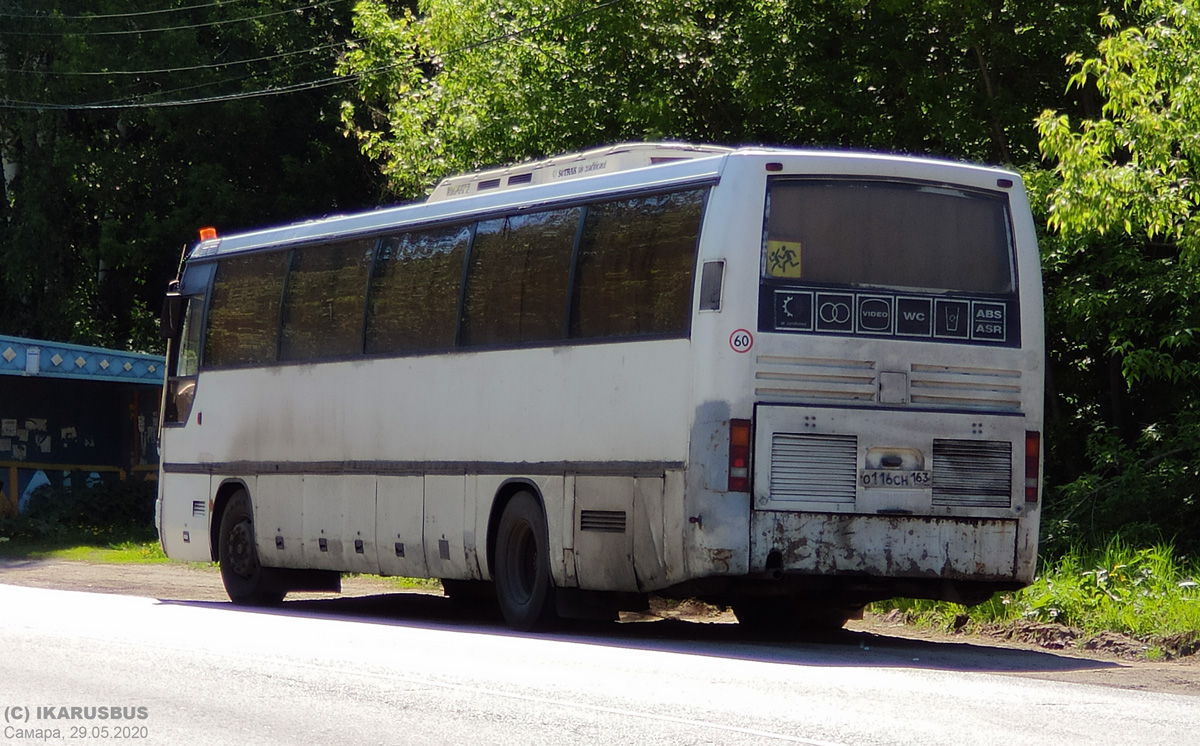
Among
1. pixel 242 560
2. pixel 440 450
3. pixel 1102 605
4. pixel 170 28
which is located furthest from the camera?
pixel 170 28

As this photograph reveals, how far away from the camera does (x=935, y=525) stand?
12289 mm

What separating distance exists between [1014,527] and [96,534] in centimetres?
2091

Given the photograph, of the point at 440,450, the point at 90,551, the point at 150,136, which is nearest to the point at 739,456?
the point at 440,450

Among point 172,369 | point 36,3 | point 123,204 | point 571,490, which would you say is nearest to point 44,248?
point 123,204

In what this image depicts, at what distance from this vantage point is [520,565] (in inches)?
549

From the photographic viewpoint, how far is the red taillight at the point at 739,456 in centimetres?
1184

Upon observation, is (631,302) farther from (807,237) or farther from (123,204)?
(123,204)

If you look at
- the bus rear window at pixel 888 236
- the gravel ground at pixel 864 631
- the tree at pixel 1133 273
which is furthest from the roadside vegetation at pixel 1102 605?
the bus rear window at pixel 888 236

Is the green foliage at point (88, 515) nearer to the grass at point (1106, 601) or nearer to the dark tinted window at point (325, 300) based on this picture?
the dark tinted window at point (325, 300)

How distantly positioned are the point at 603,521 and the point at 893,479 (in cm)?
217

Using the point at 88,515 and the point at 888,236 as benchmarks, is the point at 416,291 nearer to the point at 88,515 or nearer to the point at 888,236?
the point at 888,236

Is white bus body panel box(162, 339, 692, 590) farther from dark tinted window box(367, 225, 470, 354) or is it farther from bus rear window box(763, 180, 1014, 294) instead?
bus rear window box(763, 180, 1014, 294)

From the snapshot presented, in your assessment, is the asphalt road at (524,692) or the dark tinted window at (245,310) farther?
the dark tinted window at (245,310)

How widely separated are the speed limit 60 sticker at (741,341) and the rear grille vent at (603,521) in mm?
1629
